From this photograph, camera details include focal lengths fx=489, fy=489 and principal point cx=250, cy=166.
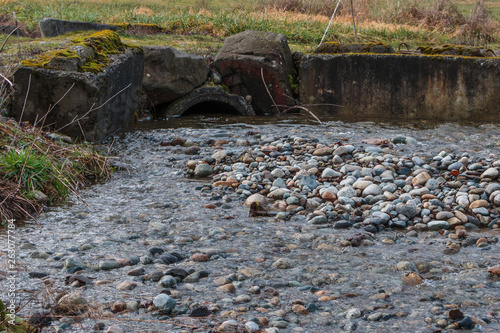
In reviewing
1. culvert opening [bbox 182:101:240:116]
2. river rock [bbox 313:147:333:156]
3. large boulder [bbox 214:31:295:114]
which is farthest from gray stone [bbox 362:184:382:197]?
culvert opening [bbox 182:101:240:116]

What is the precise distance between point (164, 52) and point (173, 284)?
6356 millimetres

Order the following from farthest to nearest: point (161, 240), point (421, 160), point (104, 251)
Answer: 1. point (421, 160)
2. point (161, 240)
3. point (104, 251)

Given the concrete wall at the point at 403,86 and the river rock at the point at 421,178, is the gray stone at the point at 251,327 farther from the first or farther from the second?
the concrete wall at the point at 403,86

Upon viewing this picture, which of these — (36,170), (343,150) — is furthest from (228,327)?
(343,150)

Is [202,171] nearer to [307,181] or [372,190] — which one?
[307,181]

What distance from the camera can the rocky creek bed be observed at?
8.05 ft

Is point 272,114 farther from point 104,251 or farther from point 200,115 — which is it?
point 104,251

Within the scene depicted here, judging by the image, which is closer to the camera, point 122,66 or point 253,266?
point 253,266

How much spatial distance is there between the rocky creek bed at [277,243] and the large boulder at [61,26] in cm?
597

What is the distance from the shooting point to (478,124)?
7.58m

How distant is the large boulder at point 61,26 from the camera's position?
10.9 metres

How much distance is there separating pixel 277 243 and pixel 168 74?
18.6 ft

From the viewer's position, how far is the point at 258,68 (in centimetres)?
855

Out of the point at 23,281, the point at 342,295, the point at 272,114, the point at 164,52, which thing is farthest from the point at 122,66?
the point at 342,295
